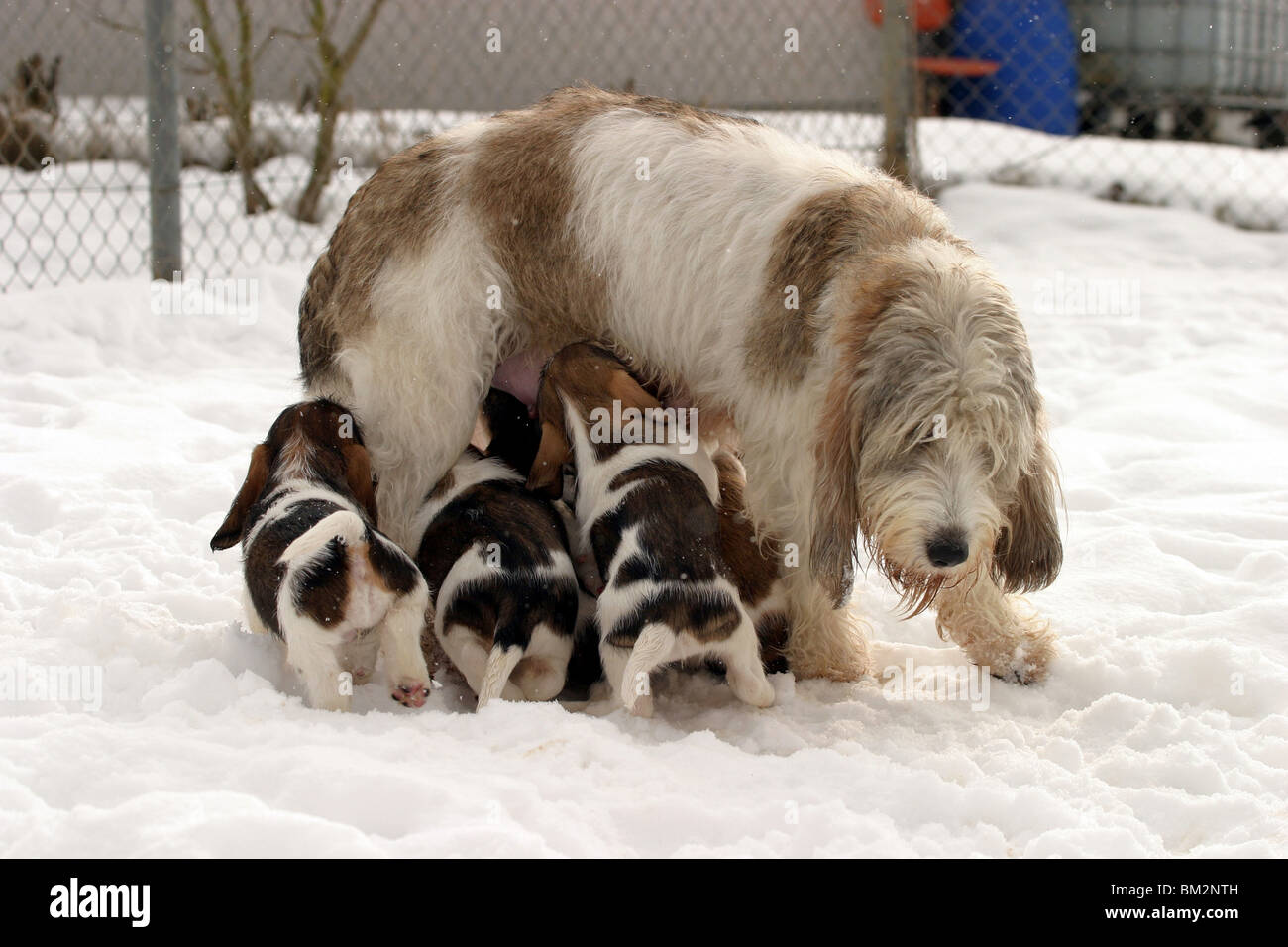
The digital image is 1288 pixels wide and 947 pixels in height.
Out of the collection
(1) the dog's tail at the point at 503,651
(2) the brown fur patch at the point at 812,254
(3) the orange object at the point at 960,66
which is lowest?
(1) the dog's tail at the point at 503,651

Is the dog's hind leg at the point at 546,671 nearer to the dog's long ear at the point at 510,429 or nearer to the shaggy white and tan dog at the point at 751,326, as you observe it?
the shaggy white and tan dog at the point at 751,326

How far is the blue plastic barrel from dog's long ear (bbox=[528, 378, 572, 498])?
7801mm

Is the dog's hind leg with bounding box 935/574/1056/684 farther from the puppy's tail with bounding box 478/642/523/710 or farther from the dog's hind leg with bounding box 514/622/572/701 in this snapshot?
the puppy's tail with bounding box 478/642/523/710

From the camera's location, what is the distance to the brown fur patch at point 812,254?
11.2 ft

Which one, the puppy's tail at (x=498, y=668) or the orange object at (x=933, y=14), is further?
the orange object at (x=933, y=14)

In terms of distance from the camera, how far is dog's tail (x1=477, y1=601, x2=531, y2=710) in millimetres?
3342

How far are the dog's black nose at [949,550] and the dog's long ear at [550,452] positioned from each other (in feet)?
4.33

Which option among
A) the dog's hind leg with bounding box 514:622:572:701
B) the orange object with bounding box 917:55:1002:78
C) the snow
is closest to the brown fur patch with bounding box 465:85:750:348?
the dog's hind leg with bounding box 514:622:572:701

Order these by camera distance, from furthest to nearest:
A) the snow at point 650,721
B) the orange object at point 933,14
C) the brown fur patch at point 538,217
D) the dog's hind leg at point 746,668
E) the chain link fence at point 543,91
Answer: the orange object at point 933,14 < the chain link fence at point 543,91 < the brown fur patch at point 538,217 < the dog's hind leg at point 746,668 < the snow at point 650,721

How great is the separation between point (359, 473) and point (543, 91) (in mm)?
5923

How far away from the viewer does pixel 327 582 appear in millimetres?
3262

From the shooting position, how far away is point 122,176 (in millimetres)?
9438

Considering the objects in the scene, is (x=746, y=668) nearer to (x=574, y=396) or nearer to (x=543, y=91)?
(x=574, y=396)

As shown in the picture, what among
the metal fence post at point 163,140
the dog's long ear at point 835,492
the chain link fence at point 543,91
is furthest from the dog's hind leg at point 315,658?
the chain link fence at point 543,91
